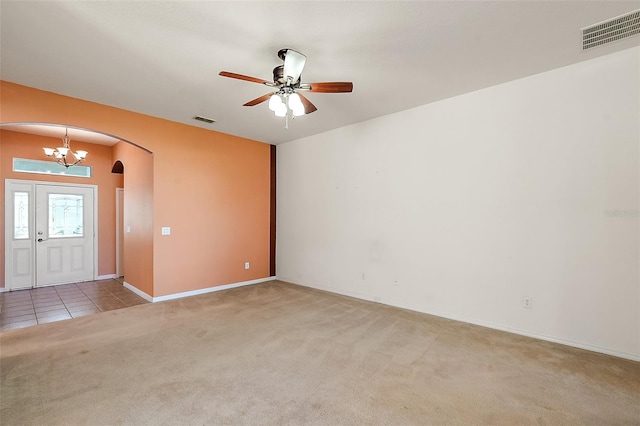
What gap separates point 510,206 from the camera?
338 cm

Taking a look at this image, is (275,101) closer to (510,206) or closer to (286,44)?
(286,44)

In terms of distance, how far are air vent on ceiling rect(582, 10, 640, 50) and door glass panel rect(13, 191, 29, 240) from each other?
28.0ft

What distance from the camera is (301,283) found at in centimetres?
575

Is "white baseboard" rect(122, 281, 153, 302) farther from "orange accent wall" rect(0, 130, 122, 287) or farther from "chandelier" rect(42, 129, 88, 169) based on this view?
"chandelier" rect(42, 129, 88, 169)

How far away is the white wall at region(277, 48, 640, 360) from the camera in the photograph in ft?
9.19

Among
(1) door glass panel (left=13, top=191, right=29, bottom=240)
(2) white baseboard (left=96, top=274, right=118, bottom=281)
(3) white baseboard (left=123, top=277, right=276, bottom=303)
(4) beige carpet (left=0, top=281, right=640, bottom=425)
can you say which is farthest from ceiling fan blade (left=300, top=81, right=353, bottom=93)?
(2) white baseboard (left=96, top=274, right=118, bottom=281)

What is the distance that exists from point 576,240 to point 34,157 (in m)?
8.68

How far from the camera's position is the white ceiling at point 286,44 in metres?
2.21

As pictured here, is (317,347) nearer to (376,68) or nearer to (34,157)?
(376,68)

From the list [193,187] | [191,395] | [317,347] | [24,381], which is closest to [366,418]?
[317,347]

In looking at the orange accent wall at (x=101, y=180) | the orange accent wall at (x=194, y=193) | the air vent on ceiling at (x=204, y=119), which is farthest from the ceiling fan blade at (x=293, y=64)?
the orange accent wall at (x=101, y=180)

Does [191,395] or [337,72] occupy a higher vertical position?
[337,72]

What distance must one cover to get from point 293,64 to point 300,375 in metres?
2.63

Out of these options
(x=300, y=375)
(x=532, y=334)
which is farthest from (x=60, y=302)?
(x=532, y=334)
